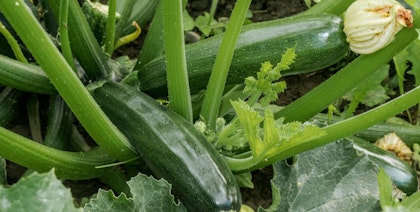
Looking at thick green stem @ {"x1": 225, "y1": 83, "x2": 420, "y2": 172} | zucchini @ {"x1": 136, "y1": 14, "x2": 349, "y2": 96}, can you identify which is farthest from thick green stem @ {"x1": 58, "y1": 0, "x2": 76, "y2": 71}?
thick green stem @ {"x1": 225, "y1": 83, "x2": 420, "y2": 172}

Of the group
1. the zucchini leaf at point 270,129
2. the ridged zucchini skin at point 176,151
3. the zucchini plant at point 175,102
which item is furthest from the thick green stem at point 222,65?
the zucchini leaf at point 270,129

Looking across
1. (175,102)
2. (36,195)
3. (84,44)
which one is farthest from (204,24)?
(36,195)

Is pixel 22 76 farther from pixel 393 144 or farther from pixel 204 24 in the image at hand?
pixel 393 144

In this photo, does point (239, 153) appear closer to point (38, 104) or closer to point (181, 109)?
point (181, 109)

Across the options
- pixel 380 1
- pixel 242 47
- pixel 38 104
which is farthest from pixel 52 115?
pixel 380 1

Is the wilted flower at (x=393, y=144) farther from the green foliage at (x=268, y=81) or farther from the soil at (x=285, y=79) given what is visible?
the green foliage at (x=268, y=81)

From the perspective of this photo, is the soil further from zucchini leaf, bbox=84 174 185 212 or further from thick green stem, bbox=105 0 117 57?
zucchini leaf, bbox=84 174 185 212
